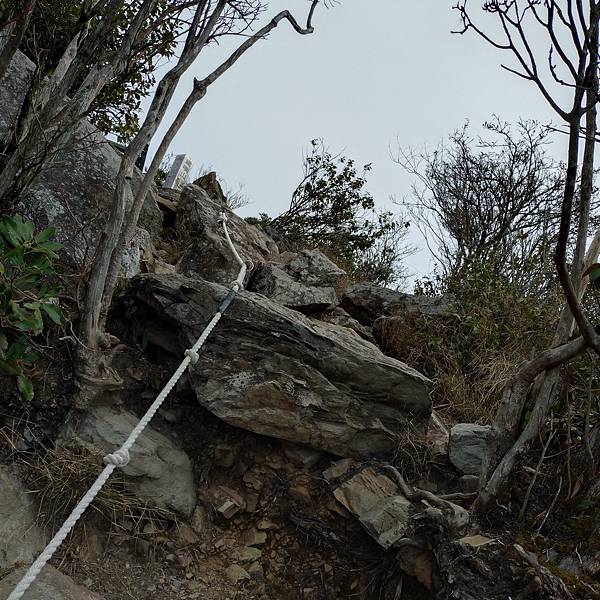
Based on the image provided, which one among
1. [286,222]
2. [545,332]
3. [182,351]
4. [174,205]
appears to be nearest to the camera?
[182,351]

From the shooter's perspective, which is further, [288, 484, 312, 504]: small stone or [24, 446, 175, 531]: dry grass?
[288, 484, 312, 504]: small stone

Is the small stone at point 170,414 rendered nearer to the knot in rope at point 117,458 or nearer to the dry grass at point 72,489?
the dry grass at point 72,489

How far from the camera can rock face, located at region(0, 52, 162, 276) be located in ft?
10.3

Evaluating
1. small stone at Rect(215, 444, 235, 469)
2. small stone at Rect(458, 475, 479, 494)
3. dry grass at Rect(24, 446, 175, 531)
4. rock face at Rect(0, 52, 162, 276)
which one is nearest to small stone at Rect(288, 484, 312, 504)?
small stone at Rect(215, 444, 235, 469)

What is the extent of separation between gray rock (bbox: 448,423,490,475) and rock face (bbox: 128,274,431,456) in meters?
0.21

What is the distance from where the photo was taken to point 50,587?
6.51 feet

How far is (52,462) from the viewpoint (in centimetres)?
239

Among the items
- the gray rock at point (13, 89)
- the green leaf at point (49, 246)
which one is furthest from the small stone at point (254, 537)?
the gray rock at point (13, 89)

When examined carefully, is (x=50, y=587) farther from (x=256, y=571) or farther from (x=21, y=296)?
(x=21, y=296)

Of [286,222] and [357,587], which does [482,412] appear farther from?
[286,222]

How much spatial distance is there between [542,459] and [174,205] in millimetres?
3523

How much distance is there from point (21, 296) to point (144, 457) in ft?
2.93

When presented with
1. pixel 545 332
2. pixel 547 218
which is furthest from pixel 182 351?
pixel 547 218

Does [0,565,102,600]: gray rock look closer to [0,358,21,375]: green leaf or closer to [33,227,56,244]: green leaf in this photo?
[0,358,21,375]: green leaf
